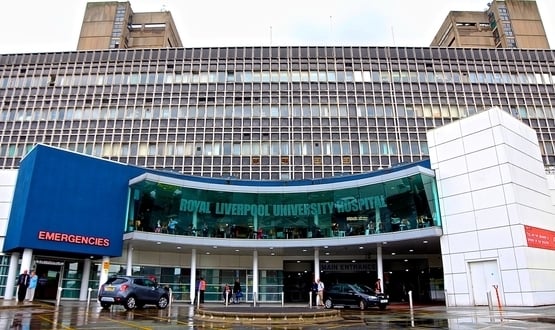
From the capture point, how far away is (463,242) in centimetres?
2497

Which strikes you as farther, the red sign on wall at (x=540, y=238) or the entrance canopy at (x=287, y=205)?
the entrance canopy at (x=287, y=205)

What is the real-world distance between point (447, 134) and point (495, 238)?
743 centimetres

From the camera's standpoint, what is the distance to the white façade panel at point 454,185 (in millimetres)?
25547

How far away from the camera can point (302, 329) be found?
1240 centimetres

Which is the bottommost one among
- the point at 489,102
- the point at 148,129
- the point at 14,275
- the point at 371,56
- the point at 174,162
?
A: the point at 14,275

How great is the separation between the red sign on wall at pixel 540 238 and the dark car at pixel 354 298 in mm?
8678

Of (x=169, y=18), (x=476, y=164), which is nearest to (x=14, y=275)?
(x=476, y=164)

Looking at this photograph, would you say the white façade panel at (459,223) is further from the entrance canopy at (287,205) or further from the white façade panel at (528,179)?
the white façade panel at (528,179)

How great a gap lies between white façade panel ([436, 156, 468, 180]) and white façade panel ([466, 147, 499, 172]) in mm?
373

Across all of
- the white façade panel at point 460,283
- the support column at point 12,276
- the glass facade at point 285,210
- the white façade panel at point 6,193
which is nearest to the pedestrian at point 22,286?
the support column at point 12,276

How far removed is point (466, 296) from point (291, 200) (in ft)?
45.8

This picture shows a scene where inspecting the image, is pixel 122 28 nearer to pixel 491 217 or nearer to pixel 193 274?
pixel 193 274

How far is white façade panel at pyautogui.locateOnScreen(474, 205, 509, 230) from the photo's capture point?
23.3 m

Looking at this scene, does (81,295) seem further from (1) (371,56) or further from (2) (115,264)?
(1) (371,56)
